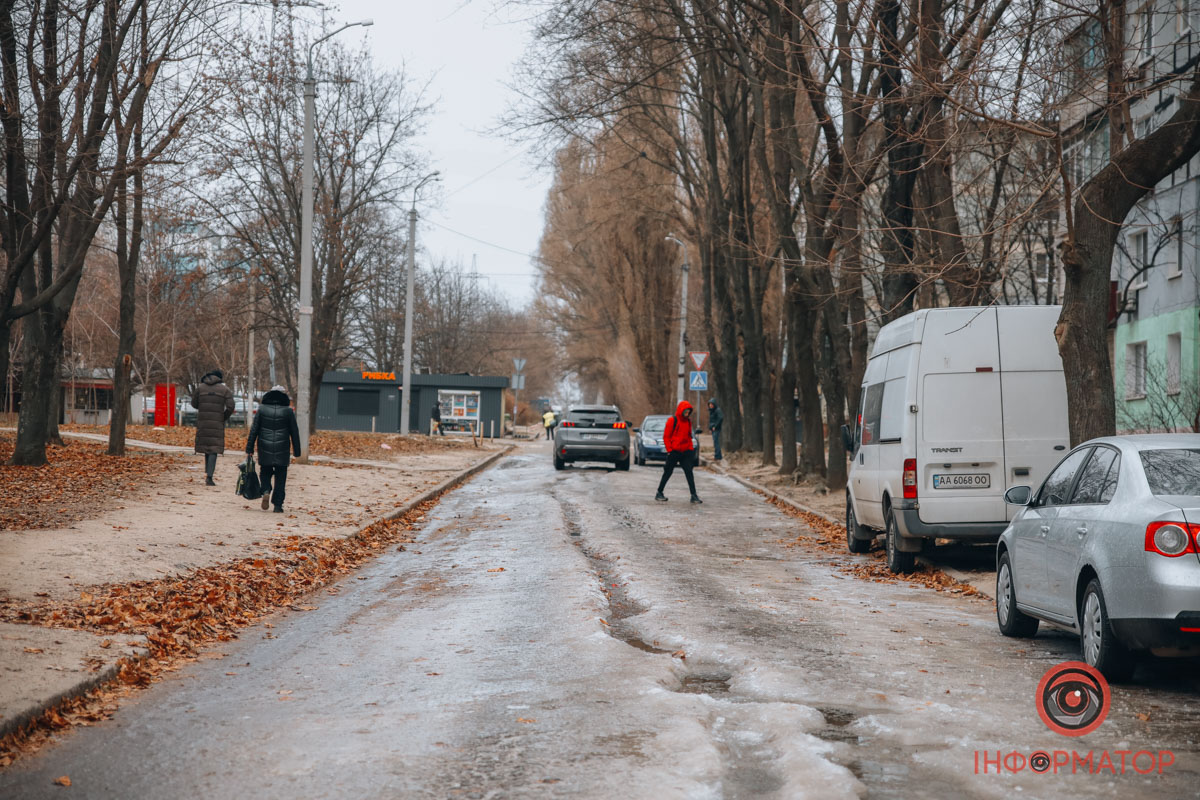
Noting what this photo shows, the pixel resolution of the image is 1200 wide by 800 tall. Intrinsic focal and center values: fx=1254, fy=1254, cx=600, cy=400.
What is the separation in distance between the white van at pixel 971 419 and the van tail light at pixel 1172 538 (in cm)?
542

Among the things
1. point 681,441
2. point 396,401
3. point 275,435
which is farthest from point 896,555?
point 396,401

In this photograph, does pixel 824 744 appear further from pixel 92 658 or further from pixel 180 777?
pixel 92 658

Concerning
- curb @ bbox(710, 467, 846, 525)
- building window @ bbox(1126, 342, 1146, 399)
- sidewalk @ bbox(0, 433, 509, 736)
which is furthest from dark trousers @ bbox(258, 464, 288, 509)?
building window @ bbox(1126, 342, 1146, 399)

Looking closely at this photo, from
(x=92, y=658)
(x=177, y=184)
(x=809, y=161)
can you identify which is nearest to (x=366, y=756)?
(x=92, y=658)

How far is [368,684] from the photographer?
6867mm

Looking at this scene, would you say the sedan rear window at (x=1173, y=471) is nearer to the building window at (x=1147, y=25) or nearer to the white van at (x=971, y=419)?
the white van at (x=971, y=419)

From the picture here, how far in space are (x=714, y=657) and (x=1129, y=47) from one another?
828 centimetres

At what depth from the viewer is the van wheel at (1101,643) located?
22.8 feet

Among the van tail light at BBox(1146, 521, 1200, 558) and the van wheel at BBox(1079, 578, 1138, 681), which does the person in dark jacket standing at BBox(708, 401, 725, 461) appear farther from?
the van tail light at BBox(1146, 521, 1200, 558)

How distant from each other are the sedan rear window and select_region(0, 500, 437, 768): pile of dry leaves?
5769 millimetres

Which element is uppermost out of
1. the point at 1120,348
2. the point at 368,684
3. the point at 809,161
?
the point at 809,161

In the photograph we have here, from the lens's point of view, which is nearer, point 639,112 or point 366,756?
point 366,756

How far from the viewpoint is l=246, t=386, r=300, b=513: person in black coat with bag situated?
16.6m

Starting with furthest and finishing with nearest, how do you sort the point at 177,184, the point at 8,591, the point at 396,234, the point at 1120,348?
1. the point at 396,234
2. the point at 1120,348
3. the point at 177,184
4. the point at 8,591
